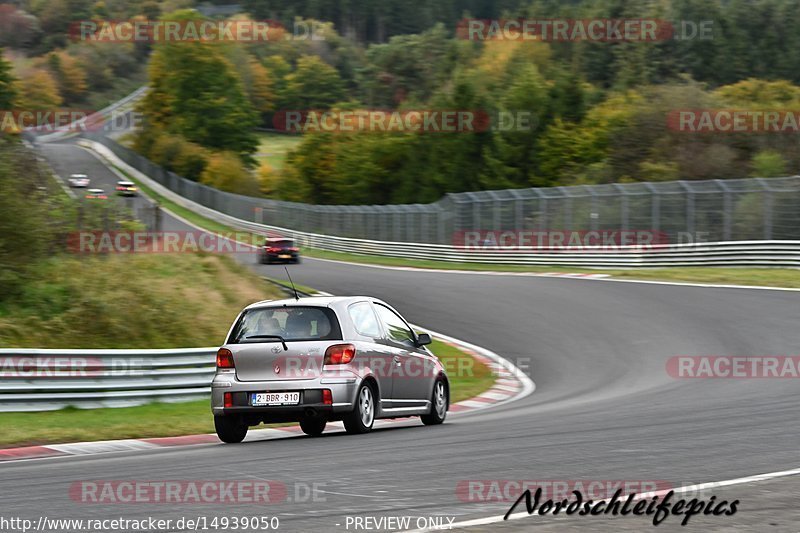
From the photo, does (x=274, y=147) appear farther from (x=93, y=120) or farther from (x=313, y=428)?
(x=313, y=428)

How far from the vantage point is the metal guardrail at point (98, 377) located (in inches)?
587

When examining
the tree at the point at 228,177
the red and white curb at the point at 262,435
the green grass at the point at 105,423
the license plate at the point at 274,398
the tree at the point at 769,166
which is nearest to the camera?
the red and white curb at the point at 262,435

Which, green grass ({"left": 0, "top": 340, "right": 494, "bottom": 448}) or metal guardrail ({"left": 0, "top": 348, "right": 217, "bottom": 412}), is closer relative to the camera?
green grass ({"left": 0, "top": 340, "right": 494, "bottom": 448})

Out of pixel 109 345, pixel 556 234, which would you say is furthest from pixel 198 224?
pixel 109 345

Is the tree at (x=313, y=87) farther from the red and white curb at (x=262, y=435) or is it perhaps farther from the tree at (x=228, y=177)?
the red and white curb at (x=262, y=435)

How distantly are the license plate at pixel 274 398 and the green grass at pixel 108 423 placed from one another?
1.85 metres

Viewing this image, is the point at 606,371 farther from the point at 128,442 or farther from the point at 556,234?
the point at 556,234

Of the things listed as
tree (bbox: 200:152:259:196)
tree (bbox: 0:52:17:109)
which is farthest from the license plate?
tree (bbox: 200:152:259:196)

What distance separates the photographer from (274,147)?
148 metres
